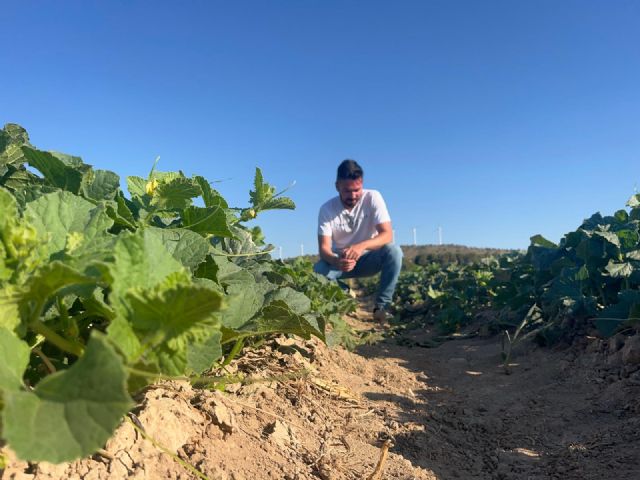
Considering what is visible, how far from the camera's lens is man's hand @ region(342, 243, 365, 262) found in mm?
6691

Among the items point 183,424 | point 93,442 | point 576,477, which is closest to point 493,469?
point 576,477

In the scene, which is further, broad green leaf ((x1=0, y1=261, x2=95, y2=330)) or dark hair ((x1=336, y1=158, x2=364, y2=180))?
dark hair ((x1=336, y1=158, x2=364, y2=180))

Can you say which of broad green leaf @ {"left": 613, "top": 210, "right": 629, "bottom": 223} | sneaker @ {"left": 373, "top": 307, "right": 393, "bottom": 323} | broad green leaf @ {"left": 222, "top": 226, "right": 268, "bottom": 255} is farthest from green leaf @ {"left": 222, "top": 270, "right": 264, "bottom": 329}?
sneaker @ {"left": 373, "top": 307, "right": 393, "bottom": 323}

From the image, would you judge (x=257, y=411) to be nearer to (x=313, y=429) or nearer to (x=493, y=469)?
(x=313, y=429)

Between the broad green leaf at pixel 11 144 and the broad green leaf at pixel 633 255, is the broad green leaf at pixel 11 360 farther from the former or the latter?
the broad green leaf at pixel 633 255

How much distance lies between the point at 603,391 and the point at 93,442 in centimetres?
310

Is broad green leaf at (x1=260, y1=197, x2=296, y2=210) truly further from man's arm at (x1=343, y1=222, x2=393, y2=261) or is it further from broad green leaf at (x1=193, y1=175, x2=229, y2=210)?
man's arm at (x1=343, y1=222, x2=393, y2=261)

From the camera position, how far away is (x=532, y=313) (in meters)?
4.70

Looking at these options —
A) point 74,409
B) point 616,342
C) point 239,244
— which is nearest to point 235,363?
point 239,244

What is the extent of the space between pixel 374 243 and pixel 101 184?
212 inches

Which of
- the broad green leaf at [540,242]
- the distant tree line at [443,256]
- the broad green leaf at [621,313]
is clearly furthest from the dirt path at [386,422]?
the distant tree line at [443,256]

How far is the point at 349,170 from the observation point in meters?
6.98

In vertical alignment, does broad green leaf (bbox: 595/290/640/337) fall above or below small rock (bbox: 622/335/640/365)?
above

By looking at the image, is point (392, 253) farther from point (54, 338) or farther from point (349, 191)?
point (54, 338)
